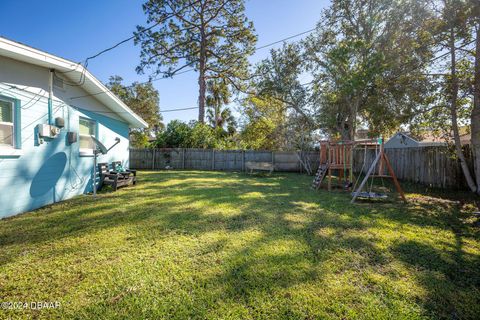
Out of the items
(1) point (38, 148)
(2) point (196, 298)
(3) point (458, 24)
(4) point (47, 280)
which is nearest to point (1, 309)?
(4) point (47, 280)

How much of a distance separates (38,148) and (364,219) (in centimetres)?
774

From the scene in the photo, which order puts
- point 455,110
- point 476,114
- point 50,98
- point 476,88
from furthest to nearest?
point 455,110 < point 476,114 < point 476,88 < point 50,98

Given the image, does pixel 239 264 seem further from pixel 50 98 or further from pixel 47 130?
pixel 50 98

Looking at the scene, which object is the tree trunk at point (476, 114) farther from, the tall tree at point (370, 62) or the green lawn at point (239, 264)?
the green lawn at point (239, 264)

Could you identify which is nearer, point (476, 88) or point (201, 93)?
point (476, 88)

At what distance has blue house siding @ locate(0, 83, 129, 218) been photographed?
14.9 ft

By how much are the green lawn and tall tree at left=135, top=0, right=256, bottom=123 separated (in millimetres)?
15006

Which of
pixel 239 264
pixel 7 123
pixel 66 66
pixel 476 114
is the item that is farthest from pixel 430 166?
pixel 7 123

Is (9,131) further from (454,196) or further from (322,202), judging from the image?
(454,196)

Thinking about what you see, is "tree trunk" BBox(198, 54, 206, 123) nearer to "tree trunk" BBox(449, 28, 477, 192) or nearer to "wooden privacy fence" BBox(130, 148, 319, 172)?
"wooden privacy fence" BBox(130, 148, 319, 172)

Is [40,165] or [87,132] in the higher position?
[87,132]

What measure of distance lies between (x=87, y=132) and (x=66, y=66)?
2.45 metres

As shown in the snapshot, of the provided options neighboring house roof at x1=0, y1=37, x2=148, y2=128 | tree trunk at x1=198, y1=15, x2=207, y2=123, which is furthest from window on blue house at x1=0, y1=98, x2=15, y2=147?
tree trunk at x1=198, y1=15, x2=207, y2=123

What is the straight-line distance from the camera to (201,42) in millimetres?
17797
